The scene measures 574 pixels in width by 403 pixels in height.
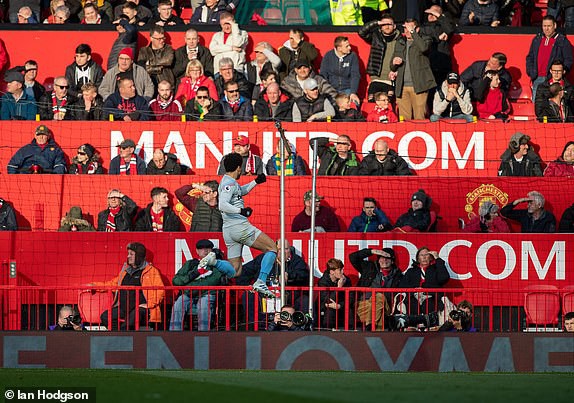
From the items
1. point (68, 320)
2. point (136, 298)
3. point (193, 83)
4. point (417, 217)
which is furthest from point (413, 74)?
point (68, 320)

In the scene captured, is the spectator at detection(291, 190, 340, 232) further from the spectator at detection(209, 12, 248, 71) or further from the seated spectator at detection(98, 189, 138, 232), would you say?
the spectator at detection(209, 12, 248, 71)

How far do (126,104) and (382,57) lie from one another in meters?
4.24

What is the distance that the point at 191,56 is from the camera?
21.2m

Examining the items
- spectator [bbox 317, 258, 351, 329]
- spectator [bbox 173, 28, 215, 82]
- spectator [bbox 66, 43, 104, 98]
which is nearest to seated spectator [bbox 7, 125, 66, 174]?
spectator [bbox 66, 43, 104, 98]

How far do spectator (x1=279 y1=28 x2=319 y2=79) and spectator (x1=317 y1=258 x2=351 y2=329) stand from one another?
5398 mm

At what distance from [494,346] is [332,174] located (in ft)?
16.4

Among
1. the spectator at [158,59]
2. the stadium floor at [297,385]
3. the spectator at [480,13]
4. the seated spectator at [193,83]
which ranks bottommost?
the stadium floor at [297,385]

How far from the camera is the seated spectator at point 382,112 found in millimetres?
20641

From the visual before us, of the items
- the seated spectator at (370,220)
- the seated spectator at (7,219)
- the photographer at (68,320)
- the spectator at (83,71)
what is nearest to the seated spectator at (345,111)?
the seated spectator at (370,220)

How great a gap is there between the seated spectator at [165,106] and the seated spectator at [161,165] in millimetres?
1087

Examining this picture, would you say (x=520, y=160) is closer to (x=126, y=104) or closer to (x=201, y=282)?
(x=201, y=282)

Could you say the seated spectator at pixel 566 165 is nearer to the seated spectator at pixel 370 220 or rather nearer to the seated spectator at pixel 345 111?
the seated spectator at pixel 370 220

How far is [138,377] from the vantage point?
540 inches

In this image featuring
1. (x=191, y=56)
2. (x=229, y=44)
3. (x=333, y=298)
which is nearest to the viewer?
(x=333, y=298)
